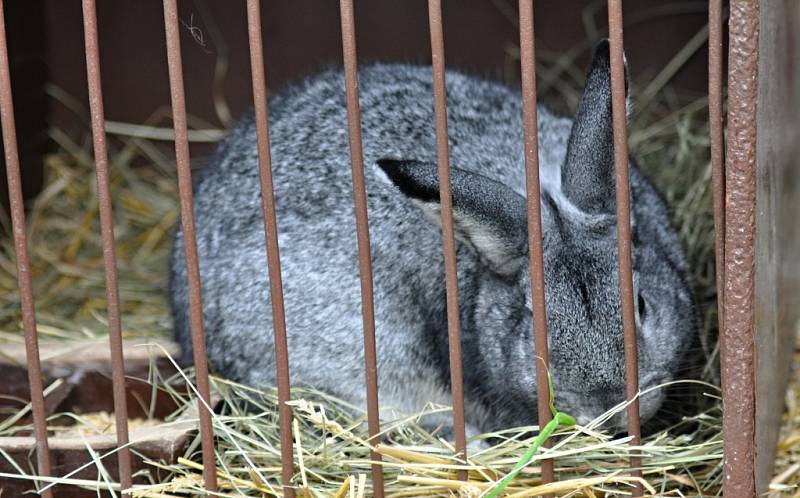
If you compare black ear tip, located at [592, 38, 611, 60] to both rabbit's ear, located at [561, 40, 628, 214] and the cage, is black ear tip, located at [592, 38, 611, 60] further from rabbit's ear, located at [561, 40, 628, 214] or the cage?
the cage

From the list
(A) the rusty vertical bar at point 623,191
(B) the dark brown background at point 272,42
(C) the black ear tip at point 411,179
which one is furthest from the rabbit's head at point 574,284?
(B) the dark brown background at point 272,42

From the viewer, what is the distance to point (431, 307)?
13.5 ft

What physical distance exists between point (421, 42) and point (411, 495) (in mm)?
2860

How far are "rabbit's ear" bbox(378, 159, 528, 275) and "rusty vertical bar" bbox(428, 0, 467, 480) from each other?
13cm

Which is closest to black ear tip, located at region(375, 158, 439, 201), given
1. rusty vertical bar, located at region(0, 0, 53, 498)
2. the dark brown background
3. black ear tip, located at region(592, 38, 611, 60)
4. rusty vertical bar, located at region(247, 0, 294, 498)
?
rusty vertical bar, located at region(247, 0, 294, 498)

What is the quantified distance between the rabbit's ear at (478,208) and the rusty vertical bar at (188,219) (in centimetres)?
51

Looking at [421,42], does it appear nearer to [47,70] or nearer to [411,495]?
[47,70]

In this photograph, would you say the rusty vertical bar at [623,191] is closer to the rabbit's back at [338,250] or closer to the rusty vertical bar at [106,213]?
the rabbit's back at [338,250]

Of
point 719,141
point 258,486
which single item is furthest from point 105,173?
point 719,141

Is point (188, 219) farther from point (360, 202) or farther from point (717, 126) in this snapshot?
point (717, 126)

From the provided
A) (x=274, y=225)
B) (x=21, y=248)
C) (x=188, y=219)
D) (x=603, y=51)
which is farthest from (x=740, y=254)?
(x=21, y=248)

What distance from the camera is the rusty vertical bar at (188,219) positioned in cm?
293

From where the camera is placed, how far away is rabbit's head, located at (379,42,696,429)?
3457 millimetres

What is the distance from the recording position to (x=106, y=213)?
121 inches
